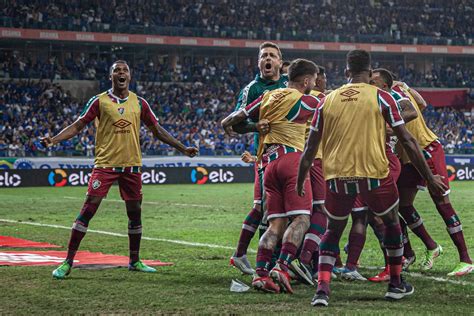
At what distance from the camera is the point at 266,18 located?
5703 centimetres

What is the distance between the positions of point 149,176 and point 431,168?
26.6m

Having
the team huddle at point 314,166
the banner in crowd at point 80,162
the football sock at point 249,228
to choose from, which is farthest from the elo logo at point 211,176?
the football sock at point 249,228

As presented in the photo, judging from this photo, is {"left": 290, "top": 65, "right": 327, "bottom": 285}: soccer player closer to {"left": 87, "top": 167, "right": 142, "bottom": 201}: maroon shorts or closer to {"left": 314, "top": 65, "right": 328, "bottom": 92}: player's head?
{"left": 314, "top": 65, "right": 328, "bottom": 92}: player's head

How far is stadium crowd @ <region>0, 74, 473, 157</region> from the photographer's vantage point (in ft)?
128

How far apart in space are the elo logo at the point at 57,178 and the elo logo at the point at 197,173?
5543mm

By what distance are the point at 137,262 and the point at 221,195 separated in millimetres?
17684

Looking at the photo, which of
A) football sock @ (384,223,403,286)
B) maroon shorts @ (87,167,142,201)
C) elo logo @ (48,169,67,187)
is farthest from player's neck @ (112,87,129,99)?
elo logo @ (48,169,67,187)

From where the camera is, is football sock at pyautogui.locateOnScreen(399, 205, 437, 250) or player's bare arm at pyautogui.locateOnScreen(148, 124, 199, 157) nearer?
football sock at pyautogui.locateOnScreen(399, 205, 437, 250)

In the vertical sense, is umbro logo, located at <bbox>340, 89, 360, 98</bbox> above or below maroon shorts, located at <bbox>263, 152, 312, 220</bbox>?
above

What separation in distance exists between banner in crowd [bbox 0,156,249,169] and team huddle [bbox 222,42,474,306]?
26.8 metres

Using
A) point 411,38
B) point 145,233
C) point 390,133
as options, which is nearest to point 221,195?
point 145,233

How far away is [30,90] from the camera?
151ft

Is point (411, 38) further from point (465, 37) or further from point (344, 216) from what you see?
point (344, 216)

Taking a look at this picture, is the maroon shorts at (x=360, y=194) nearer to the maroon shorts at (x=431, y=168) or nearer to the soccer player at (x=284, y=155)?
the soccer player at (x=284, y=155)
